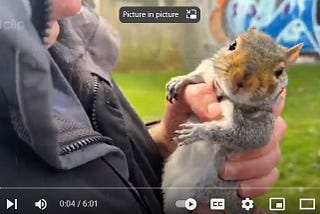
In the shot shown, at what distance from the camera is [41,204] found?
1.72m

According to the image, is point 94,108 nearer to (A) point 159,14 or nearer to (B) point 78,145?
(B) point 78,145

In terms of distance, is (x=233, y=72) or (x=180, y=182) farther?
(x=180, y=182)

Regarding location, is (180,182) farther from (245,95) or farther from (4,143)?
(4,143)

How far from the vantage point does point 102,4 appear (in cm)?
168

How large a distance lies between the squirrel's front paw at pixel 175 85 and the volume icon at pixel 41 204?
37 centimetres

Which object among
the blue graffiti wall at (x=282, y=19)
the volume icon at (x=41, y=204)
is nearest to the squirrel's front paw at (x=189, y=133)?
the blue graffiti wall at (x=282, y=19)

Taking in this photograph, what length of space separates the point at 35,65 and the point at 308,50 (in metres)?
0.61

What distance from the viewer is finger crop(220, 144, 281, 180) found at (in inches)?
66.6

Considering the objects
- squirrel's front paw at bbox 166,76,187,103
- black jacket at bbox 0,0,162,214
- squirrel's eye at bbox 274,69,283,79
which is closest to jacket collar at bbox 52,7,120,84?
black jacket at bbox 0,0,162,214

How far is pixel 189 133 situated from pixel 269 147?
0.61ft

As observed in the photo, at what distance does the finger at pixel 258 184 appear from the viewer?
5.62 feet

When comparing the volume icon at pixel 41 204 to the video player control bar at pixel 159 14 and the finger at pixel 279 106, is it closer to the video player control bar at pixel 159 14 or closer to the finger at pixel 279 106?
the video player control bar at pixel 159 14

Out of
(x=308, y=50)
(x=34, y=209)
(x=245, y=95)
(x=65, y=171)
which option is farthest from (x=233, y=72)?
(x=34, y=209)

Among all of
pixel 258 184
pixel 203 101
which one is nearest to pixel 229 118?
pixel 203 101
